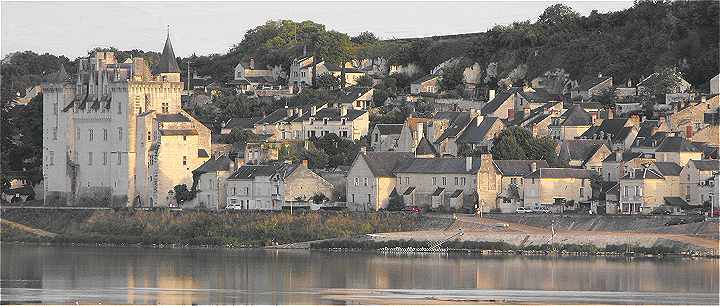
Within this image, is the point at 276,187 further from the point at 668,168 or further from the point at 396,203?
the point at 668,168

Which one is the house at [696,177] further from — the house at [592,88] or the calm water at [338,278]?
the house at [592,88]

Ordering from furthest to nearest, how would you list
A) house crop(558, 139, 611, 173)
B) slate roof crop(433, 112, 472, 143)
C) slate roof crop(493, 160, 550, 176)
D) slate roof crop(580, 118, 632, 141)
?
slate roof crop(433, 112, 472, 143) → slate roof crop(580, 118, 632, 141) → house crop(558, 139, 611, 173) → slate roof crop(493, 160, 550, 176)

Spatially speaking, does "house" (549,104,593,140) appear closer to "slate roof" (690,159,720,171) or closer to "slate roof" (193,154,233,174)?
"slate roof" (690,159,720,171)

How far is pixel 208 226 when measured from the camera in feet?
301

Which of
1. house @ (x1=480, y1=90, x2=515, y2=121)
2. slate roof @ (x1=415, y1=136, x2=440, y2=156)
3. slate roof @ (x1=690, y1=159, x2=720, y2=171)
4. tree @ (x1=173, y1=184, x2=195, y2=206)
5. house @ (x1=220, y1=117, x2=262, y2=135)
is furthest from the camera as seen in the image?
house @ (x1=220, y1=117, x2=262, y2=135)

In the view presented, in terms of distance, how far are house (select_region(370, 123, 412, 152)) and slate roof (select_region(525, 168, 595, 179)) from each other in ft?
49.0

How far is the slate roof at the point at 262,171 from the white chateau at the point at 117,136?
13.6 feet

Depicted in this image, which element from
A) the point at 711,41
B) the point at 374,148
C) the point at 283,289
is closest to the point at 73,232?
the point at 374,148

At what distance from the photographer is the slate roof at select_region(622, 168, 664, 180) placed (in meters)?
86.9

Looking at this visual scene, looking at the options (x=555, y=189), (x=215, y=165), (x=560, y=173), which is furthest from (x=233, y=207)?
(x=560, y=173)

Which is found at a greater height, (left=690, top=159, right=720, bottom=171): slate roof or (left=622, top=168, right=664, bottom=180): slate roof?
(left=690, top=159, right=720, bottom=171): slate roof

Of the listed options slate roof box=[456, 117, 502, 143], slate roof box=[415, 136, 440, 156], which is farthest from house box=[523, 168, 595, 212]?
slate roof box=[456, 117, 502, 143]

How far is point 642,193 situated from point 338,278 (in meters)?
20.3

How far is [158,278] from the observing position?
71.6 metres
